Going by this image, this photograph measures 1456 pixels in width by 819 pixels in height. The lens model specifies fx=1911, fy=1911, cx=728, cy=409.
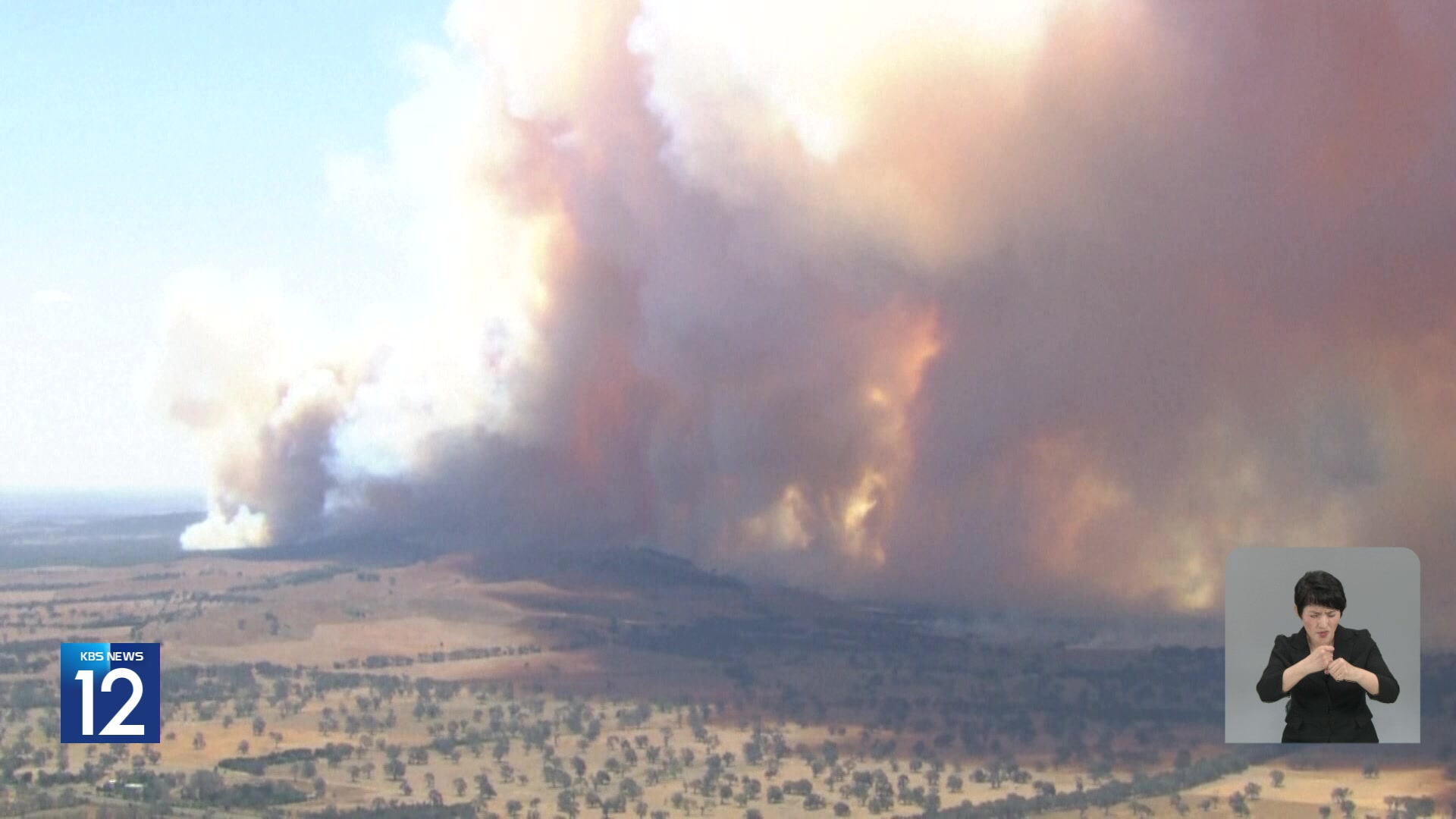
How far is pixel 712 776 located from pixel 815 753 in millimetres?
3728

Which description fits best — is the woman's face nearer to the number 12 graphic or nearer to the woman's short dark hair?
the woman's short dark hair

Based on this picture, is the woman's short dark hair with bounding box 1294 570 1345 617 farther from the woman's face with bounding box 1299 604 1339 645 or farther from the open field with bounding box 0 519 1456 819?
the open field with bounding box 0 519 1456 819

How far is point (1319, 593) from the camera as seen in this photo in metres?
18.8

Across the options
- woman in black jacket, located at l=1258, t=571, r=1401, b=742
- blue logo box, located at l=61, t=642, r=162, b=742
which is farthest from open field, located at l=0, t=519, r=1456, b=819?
woman in black jacket, located at l=1258, t=571, r=1401, b=742

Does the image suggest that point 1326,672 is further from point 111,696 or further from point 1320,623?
point 111,696

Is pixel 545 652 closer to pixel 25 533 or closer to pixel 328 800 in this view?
pixel 328 800

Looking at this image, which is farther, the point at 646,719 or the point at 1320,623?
the point at 646,719

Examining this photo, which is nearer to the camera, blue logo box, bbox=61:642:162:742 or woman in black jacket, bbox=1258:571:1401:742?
woman in black jacket, bbox=1258:571:1401:742

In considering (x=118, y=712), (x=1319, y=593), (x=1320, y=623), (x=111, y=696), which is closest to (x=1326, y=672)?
(x=1320, y=623)

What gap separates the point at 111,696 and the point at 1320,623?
37.2m

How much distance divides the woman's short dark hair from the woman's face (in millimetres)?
39

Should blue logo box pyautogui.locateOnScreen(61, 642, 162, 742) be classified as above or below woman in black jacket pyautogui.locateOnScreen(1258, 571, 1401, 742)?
below

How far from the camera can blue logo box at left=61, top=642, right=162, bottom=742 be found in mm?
49594

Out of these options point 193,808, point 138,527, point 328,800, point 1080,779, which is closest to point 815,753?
point 1080,779
